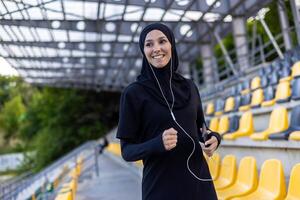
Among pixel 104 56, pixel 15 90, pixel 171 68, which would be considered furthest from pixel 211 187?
pixel 15 90

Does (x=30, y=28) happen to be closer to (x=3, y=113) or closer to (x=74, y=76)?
(x=74, y=76)

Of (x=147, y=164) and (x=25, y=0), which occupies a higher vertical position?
(x=25, y=0)

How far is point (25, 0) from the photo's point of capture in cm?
999

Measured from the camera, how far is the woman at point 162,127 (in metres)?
1.45

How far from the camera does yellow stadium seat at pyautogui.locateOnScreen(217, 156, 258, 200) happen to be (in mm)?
3025

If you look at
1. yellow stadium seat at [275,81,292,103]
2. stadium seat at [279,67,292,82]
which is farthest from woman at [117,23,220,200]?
stadium seat at [279,67,292,82]

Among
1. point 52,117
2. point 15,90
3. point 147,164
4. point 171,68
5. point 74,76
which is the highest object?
point 15,90

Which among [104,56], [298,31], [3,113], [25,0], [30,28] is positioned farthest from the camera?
[3,113]

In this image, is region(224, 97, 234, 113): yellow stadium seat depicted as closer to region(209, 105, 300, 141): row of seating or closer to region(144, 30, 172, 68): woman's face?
region(209, 105, 300, 141): row of seating

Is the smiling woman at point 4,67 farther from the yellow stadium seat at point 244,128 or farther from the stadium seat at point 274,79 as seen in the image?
the yellow stadium seat at point 244,128

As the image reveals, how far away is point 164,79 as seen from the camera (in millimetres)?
1513

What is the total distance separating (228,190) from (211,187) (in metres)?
1.88

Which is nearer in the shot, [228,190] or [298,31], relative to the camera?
[228,190]

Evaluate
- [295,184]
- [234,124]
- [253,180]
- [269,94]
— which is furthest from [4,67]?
[295,184]
